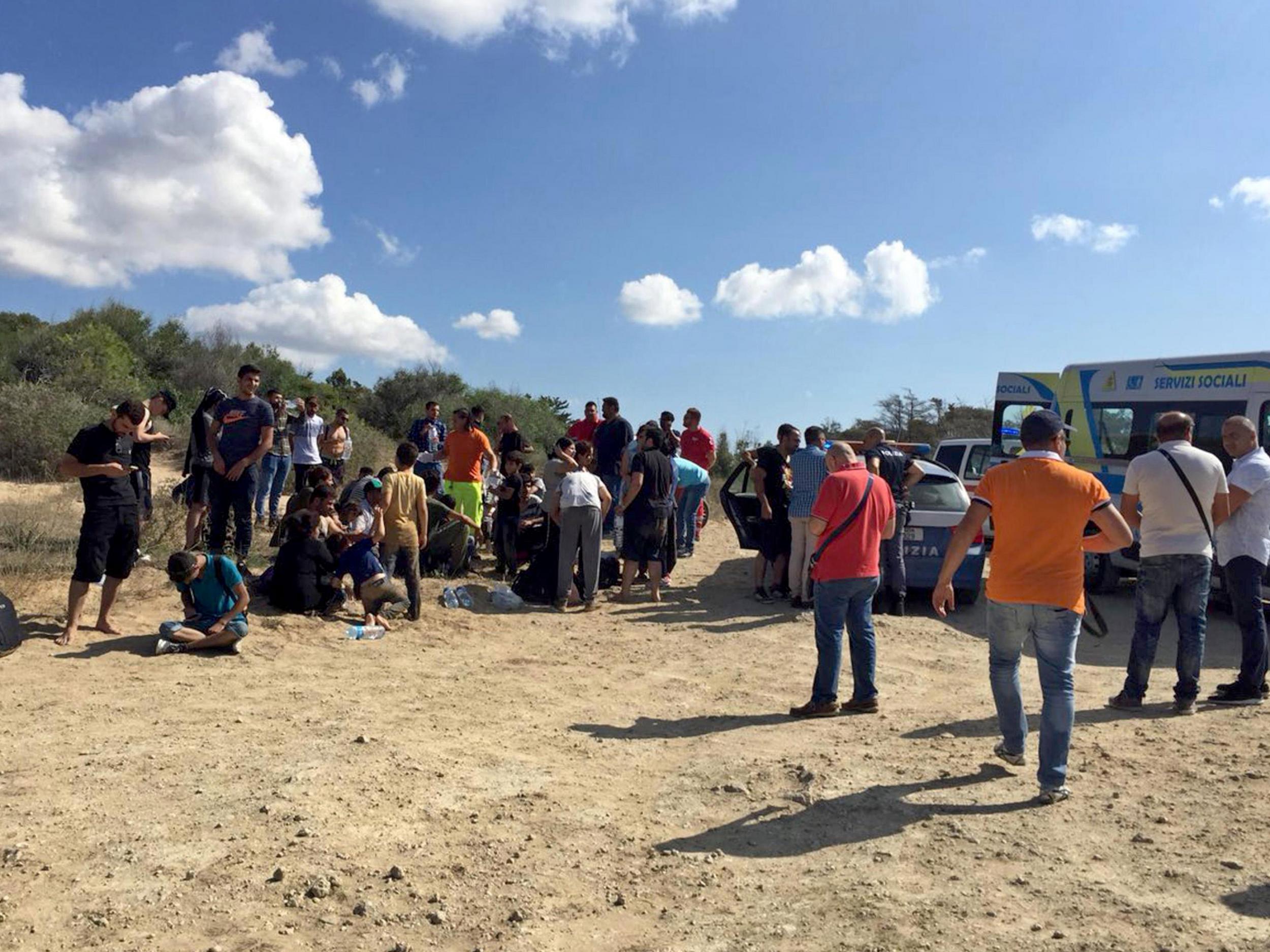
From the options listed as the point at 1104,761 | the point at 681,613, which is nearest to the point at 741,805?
the point at 1104,761

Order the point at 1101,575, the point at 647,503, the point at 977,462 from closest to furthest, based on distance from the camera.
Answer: the point at 647,503, the point at 1101,575, the point at 977,462

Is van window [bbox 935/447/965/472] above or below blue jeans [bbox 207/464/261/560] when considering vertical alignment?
above

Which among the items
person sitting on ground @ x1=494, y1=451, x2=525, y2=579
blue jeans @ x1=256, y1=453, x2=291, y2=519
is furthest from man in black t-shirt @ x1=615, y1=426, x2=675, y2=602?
blue jeans @ x1=256, y1=453, x2=291, y2=519

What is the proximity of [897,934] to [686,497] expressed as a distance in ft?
30.5

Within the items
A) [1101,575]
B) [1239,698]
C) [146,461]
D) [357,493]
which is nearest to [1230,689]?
[1239,698]

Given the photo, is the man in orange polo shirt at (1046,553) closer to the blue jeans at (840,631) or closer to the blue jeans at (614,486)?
the blue jeans at (840,631)

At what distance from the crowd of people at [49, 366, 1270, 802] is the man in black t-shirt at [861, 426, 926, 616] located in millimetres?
21

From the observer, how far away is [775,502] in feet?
32.0

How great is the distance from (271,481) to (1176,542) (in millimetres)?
10145

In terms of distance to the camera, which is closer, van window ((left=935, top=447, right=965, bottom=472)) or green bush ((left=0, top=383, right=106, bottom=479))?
green bush ((left=0, top=383, right=106, bottom=479))

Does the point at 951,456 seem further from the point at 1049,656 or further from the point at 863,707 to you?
the point at 1049,656

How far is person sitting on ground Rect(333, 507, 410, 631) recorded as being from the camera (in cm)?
805

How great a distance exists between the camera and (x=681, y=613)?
9352 millimetres

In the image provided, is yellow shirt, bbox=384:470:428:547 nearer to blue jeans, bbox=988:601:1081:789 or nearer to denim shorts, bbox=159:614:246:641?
denim shorts, bbox=159:614:246:641
